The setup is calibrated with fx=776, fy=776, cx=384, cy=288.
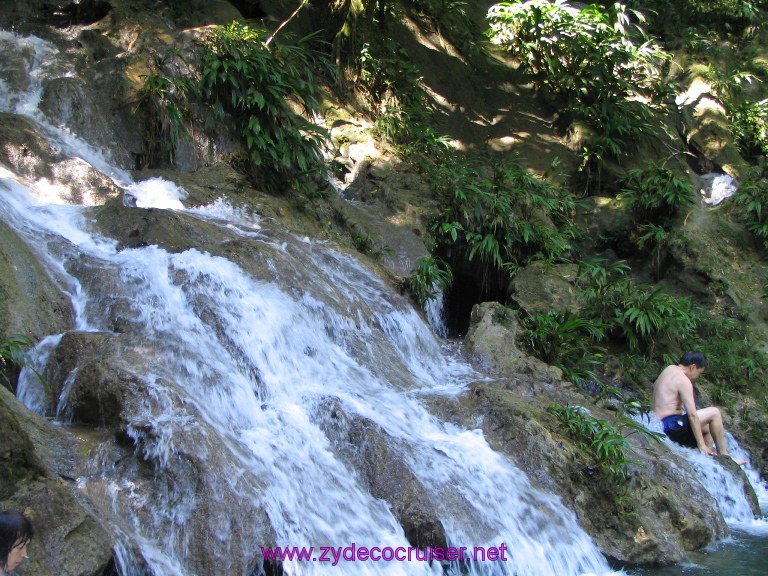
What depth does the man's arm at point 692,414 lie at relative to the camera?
7.48m

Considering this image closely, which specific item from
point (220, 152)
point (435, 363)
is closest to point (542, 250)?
point (435, 363)

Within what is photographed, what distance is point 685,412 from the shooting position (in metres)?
7.89

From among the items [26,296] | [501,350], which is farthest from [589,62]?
[26,296]

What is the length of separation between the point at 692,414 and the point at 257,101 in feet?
20.9

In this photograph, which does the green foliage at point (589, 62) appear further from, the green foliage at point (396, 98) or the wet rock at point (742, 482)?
the wet rock at point (742, 482)

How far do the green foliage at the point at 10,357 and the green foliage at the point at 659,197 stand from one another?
9.90 m

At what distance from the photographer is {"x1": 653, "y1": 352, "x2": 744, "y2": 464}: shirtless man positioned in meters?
7.60

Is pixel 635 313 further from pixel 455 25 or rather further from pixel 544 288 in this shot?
pixel 455 25

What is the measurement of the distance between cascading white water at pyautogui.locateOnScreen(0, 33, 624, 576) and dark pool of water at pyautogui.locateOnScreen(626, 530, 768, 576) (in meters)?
0.56

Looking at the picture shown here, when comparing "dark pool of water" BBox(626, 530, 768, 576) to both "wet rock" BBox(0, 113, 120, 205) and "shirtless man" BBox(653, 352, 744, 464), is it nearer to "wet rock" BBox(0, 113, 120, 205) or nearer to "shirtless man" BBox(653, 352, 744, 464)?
"shirtless man" BBox(653, 352, 744, 464)

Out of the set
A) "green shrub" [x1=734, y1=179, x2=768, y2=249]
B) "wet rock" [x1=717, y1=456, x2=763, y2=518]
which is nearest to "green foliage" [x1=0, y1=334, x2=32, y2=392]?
"wet rock" [x1=717, y1=456, x2=763, y2=518]

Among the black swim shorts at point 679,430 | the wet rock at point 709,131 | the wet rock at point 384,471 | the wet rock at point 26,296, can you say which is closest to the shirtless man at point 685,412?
the black swim shorts at point 679,430

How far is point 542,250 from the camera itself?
11.1m

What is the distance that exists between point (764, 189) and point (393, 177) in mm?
5705
